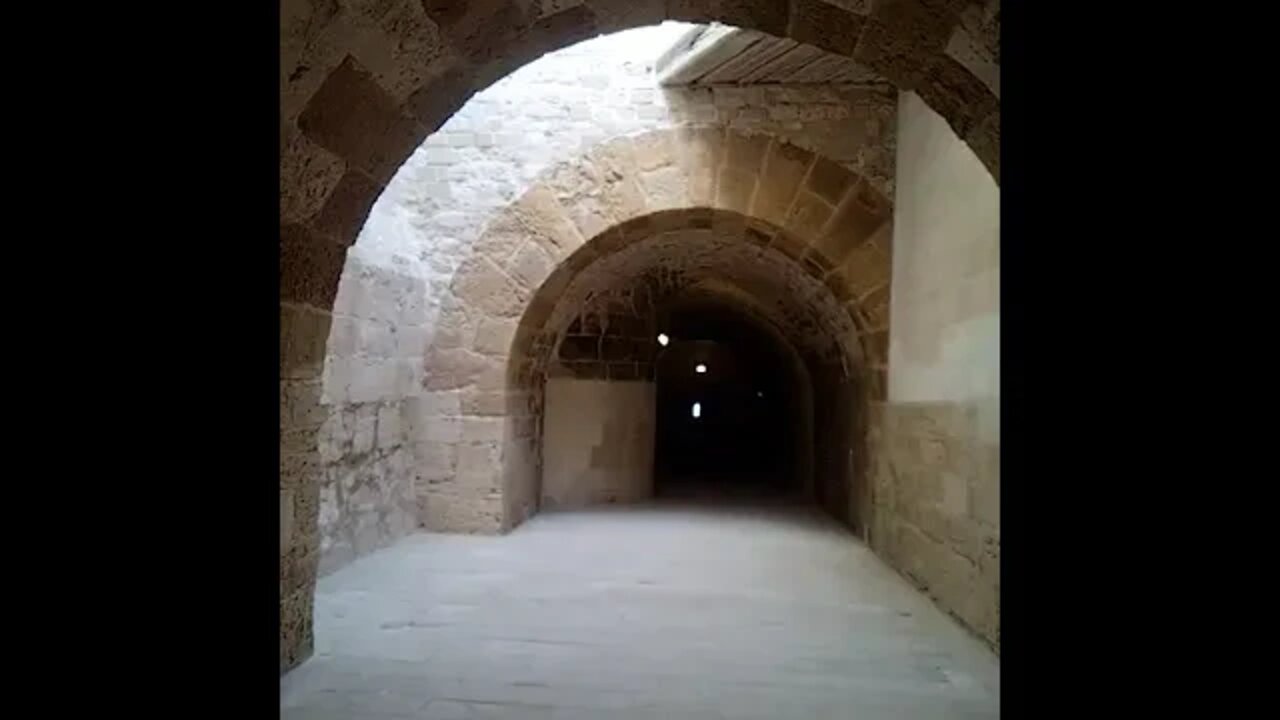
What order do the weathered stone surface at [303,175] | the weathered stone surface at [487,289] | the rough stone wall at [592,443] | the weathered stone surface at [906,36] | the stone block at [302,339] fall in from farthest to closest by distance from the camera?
1. the rough stone wall at [592,443]
2. the weathered stone surface at [487,289]
3. the stone block at [302,339]
4. the weathered stone surface at [303,175]
5. the weathered stone surface at [906,36]

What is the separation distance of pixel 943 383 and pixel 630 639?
1.75 meters

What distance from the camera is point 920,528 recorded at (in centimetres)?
409

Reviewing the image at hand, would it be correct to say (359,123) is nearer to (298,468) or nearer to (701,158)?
(298,468)

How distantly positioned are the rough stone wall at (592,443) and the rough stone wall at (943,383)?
97.2 inches

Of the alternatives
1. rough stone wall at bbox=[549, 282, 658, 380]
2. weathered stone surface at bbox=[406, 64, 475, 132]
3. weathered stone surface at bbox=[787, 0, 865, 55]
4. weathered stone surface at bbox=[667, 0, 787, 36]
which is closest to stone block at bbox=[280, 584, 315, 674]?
weathered stone surface at bbox=[406, 64, 475, 132]

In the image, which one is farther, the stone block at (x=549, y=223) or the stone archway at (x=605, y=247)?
the stone block at (x=549, y=223)

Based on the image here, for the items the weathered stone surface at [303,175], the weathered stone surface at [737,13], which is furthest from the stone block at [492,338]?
the weathered stone surface at [737,13]

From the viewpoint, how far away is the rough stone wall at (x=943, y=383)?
3.15 meters

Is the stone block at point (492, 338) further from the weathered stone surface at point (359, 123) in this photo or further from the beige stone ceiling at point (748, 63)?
the weathered stone surface at point (359, 123)

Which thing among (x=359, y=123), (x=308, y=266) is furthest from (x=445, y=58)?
(x=308, y=266)

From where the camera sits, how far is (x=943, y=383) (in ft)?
12.5
